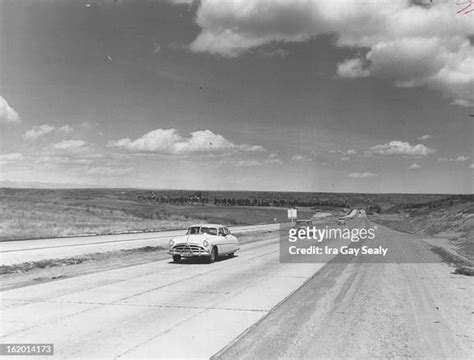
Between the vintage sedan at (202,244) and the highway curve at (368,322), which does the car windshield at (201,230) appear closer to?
the vintage sedan at (202,244)

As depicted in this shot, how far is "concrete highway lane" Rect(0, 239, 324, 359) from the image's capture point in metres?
7.47

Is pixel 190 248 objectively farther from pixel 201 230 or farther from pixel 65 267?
pixel 65 267

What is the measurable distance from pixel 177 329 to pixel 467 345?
4.67 metres

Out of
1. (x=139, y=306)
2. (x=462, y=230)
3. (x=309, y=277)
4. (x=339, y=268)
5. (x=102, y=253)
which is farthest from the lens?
(x=462, y=230)

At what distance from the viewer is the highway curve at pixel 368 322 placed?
285 inches

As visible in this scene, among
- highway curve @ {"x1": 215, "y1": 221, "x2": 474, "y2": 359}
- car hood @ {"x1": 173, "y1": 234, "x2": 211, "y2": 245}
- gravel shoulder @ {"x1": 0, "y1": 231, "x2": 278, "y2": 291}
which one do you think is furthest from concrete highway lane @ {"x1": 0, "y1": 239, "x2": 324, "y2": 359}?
car hood @ {"x1": 173, "y1": 234, "x2": 211, "y2": 245}

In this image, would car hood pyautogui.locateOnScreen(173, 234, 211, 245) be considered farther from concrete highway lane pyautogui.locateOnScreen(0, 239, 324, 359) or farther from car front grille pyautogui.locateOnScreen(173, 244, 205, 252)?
concrete highway lane pyautogui.locateOnScreen(0, 239, 324, 359)

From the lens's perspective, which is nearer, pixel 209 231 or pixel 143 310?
pixel 143 310

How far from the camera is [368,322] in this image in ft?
30.0

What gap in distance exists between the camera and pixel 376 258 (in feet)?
72.4

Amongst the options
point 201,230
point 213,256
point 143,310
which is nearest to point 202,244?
point 213,256

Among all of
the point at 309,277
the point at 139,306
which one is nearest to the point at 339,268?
the point at 309,277

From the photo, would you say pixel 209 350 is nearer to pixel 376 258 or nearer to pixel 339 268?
pixel 339 268

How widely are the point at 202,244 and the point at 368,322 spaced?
11366mm
